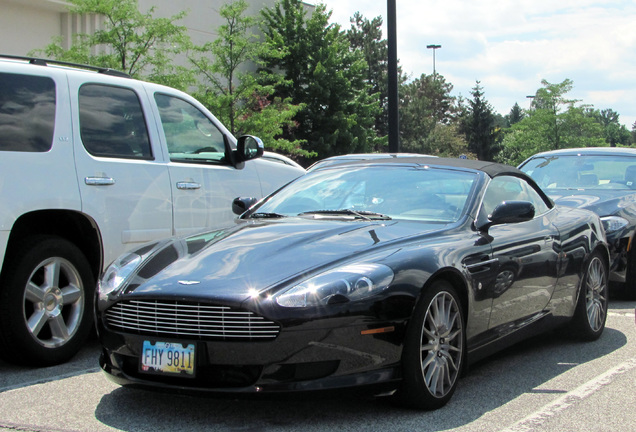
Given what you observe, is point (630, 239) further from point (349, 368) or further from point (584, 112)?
point (584, 112)

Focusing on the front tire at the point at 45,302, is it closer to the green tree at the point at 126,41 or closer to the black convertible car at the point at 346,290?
the black convertible car at the point at 346,290

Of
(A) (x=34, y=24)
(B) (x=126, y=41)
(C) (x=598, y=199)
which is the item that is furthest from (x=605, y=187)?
(A) (x=34, y=24)

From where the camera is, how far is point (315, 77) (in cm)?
3353

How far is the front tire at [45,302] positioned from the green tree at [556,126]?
162 ft

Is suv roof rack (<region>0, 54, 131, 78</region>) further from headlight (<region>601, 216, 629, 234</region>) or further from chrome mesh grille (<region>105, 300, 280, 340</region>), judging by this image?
headlight (<region>601, 216, 629, 234</region>)

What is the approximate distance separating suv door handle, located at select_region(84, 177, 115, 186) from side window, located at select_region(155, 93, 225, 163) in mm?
785

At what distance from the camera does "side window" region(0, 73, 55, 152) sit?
5.68 m

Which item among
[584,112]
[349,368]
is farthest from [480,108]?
[349,368]

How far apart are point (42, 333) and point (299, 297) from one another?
2653 mm

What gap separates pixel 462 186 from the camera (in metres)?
5.71

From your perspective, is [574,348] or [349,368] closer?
[349,368]


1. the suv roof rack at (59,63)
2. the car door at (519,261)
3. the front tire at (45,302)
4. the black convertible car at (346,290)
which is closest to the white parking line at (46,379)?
the front tire at (45,302)

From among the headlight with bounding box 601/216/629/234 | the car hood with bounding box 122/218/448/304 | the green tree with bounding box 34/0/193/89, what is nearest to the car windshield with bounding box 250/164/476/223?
the car hood with bounding box 122/218/448/304

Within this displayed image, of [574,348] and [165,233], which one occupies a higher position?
[165,233]
